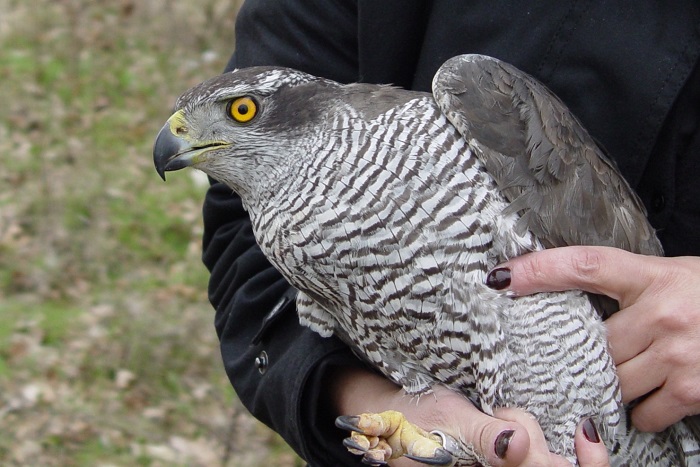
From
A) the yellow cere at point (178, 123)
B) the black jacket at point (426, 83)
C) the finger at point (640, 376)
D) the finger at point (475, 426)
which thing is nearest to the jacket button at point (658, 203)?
the black jacket at point (426, 83)

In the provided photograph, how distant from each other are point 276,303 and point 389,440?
61 cm

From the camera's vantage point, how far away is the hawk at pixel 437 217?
2473mm

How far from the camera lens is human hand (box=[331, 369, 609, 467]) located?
2406 mm

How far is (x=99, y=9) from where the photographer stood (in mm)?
10664

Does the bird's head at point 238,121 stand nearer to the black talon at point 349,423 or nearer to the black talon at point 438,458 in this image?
the black talon at point 349,423

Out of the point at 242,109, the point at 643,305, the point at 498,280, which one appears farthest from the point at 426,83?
the point at 643,305

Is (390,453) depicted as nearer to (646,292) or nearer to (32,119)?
(646,292)

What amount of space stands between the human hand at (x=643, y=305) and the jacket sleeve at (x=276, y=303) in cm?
65

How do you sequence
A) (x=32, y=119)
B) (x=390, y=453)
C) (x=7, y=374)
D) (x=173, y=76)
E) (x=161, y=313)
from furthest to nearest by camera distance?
(x=173, y=76), (x=32, y=119), (x=161, y=313), (x=7, y=374), (x=390, y=453)

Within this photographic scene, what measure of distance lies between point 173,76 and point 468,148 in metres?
7.47

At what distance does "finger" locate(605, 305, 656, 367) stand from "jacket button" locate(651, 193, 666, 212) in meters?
0.34

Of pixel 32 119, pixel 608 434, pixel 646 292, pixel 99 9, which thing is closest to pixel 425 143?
pixel 646 292

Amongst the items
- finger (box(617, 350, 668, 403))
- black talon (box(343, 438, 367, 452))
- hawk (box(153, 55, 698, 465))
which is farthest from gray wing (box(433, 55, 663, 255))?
black talon (box(343, 438, 367, 452))

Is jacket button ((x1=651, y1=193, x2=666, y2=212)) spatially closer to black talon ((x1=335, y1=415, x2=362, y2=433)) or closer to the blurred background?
black talon ((x1=335, y1=415, x2=362, y2=433))
